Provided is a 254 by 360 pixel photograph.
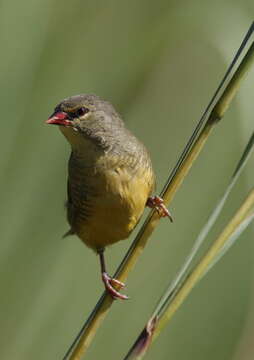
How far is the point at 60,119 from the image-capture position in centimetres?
251

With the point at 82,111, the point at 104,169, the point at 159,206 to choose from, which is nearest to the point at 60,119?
the point at 82,111

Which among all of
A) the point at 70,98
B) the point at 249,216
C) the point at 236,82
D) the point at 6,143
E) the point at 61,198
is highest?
the point at 236,82

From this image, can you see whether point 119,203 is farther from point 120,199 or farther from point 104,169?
point 104,169

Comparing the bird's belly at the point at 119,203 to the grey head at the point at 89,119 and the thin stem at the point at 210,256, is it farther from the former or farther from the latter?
the thin stem at the point at 210,256

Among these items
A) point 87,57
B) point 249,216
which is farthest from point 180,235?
point 249,216

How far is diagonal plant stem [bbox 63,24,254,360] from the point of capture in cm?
146

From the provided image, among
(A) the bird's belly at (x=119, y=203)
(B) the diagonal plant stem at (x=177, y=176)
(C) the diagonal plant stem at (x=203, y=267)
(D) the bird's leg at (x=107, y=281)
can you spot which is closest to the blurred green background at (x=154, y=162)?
(D) the bird's leg at (x=107, y=281)

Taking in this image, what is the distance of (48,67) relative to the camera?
105 inches

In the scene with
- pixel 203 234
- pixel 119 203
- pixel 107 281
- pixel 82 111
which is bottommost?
pixel 107 281

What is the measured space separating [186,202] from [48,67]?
82cm

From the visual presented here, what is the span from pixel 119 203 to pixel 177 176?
35.8 inches

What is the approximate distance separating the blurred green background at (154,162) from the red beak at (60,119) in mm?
118

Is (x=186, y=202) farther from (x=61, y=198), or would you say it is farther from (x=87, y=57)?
(x=87, y=57)

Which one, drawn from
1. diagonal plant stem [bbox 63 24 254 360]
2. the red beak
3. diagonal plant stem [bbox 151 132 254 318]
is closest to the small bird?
the red beak
